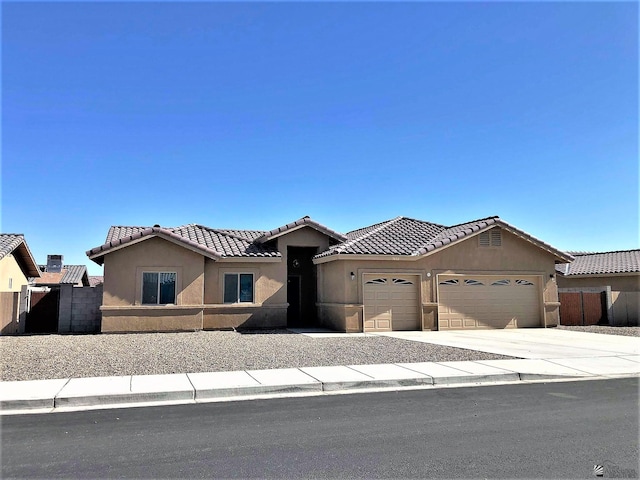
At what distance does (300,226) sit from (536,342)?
1057cm

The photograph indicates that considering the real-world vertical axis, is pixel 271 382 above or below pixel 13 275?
below

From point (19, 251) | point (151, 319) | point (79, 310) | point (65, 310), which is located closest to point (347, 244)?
point (151, 319)

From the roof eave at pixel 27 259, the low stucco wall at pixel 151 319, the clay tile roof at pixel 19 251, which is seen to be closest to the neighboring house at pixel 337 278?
the low stucco wall at pixel 151 319

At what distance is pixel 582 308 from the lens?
2566 cm

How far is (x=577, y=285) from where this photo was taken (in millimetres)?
31781

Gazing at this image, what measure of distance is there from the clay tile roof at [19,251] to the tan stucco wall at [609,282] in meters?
30.9

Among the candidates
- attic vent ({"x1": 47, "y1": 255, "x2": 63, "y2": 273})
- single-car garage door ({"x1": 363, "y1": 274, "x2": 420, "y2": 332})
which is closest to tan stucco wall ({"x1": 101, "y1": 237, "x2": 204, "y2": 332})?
single-car garage door ({"x1": 363, "y1": 274, "x2": 420, "y2": 332})

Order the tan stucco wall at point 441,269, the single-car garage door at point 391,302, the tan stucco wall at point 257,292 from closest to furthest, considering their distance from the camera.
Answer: the tan stucco wall at point 441,269 < the single-car garage door at point 391,302 < the tan stucco wall at point 257,292

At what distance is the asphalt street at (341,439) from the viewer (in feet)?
17.1

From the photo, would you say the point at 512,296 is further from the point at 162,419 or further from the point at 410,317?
the point at 162,419

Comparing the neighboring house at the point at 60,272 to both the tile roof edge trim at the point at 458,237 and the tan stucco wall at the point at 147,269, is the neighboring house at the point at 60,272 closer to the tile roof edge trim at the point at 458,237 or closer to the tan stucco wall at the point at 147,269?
the tan stucco wall at the point at 147,269

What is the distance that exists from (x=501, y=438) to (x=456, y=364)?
212 inches

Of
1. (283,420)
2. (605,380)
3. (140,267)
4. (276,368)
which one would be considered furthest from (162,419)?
(140,267)

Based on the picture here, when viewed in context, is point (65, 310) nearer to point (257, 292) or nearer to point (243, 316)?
point (243, 316)
